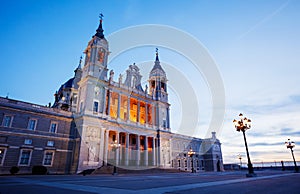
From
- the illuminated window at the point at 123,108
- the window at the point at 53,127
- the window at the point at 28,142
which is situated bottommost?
the window at the point at 28,142

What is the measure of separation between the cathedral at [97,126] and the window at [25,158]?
1 cm

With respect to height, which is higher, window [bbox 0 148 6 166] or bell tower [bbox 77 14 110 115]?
bell tower [bbox 77 14 110 115]

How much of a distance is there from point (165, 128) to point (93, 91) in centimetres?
2082

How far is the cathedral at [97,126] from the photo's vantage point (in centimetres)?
2688

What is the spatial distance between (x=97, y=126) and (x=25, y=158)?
36.2ft

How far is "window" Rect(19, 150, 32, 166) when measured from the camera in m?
25.9

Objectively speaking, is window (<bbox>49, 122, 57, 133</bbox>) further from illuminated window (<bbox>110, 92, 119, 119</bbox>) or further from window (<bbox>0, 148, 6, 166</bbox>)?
illuminated window (<bbox>110, 92, 119, 119</bbox>)

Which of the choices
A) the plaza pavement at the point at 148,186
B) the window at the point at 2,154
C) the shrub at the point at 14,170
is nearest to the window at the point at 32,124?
the window at the point at 2,154

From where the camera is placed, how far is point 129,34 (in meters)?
20.3

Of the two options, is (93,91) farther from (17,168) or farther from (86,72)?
(17,168)

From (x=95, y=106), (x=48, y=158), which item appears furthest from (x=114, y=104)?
(x=48, y=158)

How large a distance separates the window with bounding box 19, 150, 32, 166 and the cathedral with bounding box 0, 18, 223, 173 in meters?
0.01

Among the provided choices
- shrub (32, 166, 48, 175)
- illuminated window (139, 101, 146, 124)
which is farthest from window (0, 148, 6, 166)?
illuminated window (139, 101, 146, 124)

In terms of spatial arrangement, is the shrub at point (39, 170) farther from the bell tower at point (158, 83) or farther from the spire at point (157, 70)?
the spire at point (157, 70)
